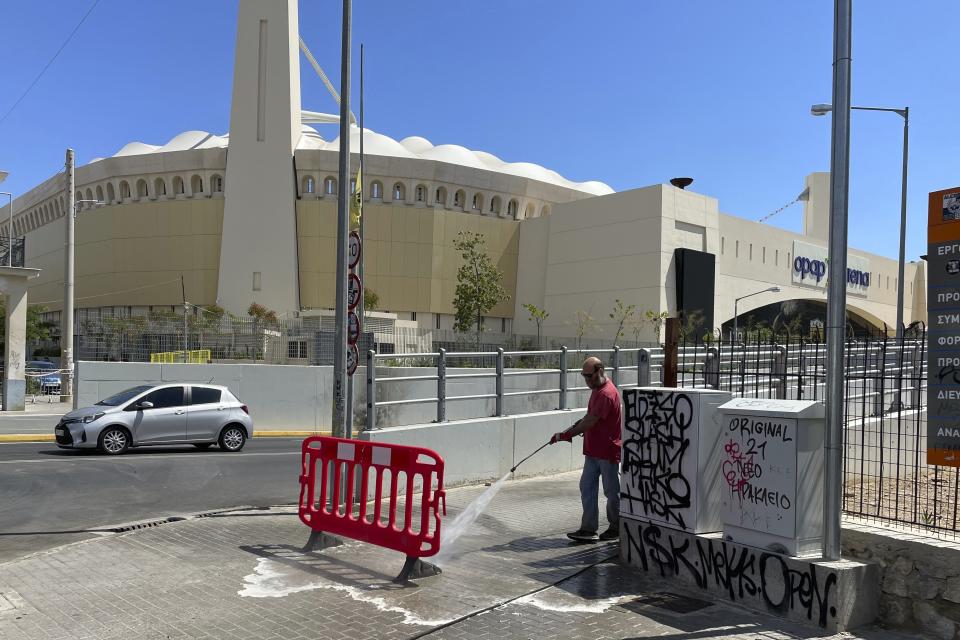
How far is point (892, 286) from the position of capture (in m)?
78.6

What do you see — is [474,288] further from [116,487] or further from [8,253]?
[116,487]

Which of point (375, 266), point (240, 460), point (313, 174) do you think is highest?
point (313, 174)

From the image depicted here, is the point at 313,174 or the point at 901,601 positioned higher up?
the point at 313,174

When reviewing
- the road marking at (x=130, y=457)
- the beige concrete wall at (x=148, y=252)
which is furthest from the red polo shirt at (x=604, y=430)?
the beige concrete wall at (x=148, y=252)

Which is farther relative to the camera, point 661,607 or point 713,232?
point 713,232

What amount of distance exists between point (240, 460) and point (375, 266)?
46672mm

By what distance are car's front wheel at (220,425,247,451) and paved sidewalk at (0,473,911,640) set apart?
921cm

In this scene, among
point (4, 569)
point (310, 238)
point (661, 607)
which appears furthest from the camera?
point (310, 238)

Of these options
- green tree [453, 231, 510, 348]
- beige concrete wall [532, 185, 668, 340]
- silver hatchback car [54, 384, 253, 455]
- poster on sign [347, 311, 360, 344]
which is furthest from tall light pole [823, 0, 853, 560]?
green tree [453, 231, 510, 348]

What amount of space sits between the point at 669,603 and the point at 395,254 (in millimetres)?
56930

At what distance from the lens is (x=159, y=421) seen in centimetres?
1684

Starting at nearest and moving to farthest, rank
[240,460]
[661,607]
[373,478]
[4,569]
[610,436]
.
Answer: [661,607] → [4,569] → [610,436] → [373,478] → [240,460]

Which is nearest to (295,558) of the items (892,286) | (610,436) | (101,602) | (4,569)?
(101,602)

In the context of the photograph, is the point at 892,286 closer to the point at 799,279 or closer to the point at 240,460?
the point at 799,279
